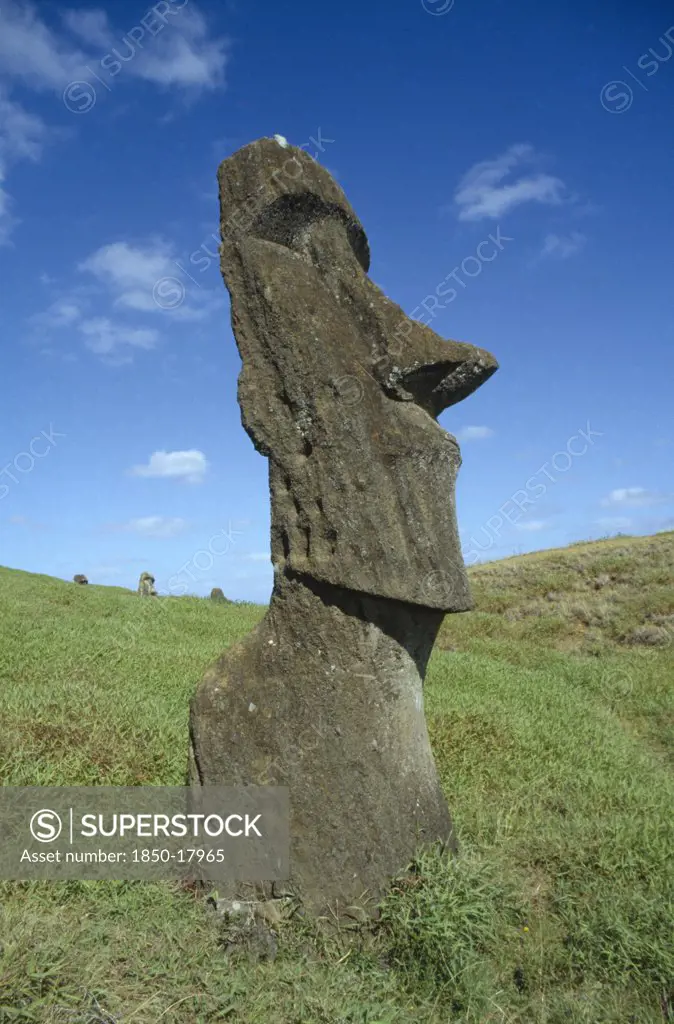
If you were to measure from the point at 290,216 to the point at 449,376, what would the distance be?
158 centimetres

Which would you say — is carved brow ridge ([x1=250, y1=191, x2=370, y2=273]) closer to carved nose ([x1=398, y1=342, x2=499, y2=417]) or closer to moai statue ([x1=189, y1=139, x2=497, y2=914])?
moai statue ([x1=189, y1=139, x2=497, y2=914])

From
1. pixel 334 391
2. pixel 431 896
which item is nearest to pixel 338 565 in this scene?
pixel 334 391

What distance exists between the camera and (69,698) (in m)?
7.25

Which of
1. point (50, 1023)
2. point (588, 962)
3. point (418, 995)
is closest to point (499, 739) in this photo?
point (588, 962)

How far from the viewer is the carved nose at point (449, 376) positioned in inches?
195

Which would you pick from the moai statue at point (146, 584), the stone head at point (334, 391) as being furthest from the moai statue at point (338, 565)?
the moai statue at point (146, 584)

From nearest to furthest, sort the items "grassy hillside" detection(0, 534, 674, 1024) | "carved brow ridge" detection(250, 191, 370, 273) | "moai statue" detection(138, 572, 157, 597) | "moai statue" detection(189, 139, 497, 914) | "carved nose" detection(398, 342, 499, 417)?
"grassy hillside" detection(0, 534, 674, 1024) < "moai statue" detection(189, 139, 497, 914) < "carved nose" detection(398, 342, 499, 417) < "carved brow ridge" detection(250, 191, 370, 273) < "moai statue" detection(138, 572, 157, 597)

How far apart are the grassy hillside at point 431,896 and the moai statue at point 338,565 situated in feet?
1.67

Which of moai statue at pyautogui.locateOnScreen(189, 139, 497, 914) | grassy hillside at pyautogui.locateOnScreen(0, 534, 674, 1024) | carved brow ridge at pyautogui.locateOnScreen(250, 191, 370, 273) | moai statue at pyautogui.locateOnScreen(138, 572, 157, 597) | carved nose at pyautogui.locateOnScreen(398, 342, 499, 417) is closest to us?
grassy hillside at pyautogui.locateOnScreen(0, 534, 674, 1024)

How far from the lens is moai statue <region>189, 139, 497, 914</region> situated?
459cm

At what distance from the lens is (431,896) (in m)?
4.32

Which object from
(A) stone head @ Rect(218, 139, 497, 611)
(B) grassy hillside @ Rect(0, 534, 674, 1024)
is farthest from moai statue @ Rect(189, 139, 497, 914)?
(B) grassy hillside @ Rect(0, 534, 674, 1024)

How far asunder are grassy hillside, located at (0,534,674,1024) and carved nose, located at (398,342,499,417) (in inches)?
120

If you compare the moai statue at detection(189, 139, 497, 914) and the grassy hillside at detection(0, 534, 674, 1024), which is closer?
the grassy hillside at detection(0, 534, 674, 1024)
